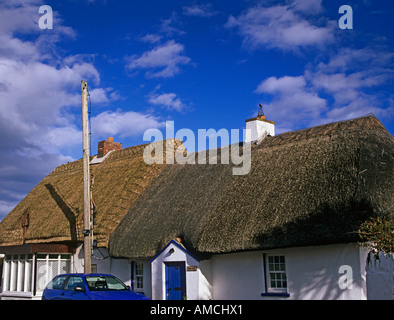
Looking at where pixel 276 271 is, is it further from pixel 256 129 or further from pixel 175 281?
pixel 256 129

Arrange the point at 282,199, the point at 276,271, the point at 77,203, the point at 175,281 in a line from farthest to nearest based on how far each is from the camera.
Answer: the point at 77,203
the point at 175,281
the point at 282,199
the point at 276,271

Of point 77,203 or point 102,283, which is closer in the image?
point 102,283

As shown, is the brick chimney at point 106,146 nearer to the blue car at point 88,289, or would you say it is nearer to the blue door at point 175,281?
the blue door at point 175,281

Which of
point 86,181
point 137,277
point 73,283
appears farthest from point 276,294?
point 86,181

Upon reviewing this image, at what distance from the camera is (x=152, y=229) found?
19703mm

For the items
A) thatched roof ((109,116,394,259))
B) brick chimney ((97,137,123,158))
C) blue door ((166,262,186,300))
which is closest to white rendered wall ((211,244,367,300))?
thatched roof ((109,116,394,259))

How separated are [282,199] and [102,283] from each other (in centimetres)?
659

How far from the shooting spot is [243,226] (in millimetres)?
15859

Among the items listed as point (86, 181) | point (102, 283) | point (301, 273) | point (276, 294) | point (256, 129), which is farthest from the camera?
point (256, 129)

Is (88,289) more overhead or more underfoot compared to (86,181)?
more underfoot

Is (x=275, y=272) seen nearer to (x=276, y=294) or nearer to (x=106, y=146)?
(x=276, y=294)

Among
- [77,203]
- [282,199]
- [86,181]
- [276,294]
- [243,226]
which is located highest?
[77,203]

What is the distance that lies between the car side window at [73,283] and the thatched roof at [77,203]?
25.1ft
